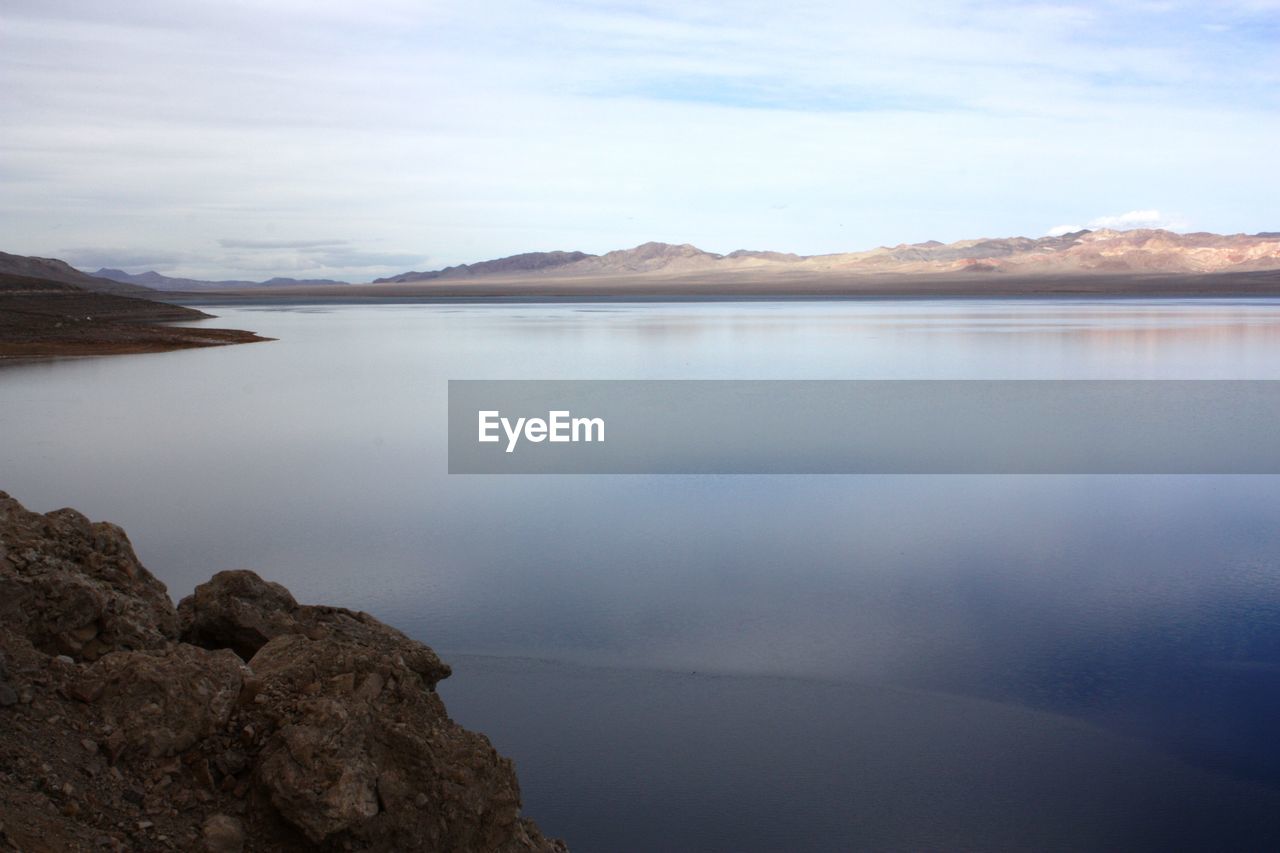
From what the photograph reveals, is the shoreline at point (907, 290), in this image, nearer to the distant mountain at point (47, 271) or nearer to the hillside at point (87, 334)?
the distant mountain at point (47, 271)

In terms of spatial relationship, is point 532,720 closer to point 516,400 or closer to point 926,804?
point 926,804

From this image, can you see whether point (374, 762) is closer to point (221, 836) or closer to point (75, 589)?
point (221, 836)

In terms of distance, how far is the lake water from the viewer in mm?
3158

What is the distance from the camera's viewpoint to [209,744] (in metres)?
2.43

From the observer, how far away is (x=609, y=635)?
14.2 ft

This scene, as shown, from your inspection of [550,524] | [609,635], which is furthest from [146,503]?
[609,635]

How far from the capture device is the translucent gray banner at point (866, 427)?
795 cm

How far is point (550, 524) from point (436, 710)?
11.2ft

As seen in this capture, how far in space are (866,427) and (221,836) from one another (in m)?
7.92

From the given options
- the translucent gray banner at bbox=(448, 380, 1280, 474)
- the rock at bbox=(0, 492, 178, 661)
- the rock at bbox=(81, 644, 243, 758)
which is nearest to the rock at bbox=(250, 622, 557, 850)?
the rock at bbox=(81, 644, 243, 758)

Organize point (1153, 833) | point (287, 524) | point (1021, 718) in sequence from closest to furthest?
point (1153, 833) → point (1021, 718) → point (287, 524)

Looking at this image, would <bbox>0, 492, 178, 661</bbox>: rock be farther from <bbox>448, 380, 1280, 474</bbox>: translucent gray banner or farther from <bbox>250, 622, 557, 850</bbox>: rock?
<bbox>448, 380, 1280, 474</bbox>: translucent gray banner

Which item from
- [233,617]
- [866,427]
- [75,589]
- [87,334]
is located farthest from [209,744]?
[87,334]

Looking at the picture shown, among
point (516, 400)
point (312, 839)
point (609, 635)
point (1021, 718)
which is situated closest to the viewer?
point (312, 839)
